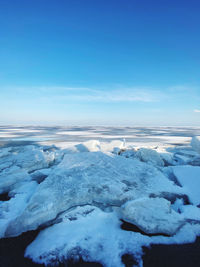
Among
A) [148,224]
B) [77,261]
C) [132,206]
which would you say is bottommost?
[77,261]

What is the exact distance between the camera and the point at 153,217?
1483 millimetres

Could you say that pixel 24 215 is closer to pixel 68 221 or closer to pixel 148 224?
pixel 68 221

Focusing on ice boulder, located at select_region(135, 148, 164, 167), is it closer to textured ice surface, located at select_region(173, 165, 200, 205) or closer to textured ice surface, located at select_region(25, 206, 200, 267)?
textured ice surface, located at select_region(173, 165, 200, 205)

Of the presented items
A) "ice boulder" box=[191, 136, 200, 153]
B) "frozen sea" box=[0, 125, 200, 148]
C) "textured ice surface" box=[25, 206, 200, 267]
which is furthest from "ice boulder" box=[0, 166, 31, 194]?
"ice boulder" box=[191, 136, 200, 153]

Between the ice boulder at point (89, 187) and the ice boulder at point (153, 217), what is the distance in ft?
0.82

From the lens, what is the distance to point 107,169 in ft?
7.53

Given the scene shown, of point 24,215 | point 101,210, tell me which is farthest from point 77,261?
point 24,215

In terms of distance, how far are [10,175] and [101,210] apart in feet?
5.94

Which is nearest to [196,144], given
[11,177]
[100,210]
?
[100,210]

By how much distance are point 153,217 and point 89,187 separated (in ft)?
2.52

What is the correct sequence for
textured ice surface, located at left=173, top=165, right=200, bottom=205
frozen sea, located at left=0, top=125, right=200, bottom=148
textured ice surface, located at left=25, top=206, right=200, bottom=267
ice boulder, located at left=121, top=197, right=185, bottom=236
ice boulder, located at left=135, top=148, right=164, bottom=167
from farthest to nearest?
1. frozen sea, located at left=0, top=125, right=200, bottom=148
2. ice boulder, located at left=135, top=148, right=164, bottom=167
3. textured ice surface, located at left=173, top=165, right=200, bottom=205
4. ice boulder, located at left=121, top=197, right=185, bottom=236
5. textured ice surface, located at left=25, top=206, right=200, bottom=267

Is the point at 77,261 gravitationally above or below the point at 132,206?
below

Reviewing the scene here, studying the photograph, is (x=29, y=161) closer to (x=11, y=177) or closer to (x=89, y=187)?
(x=11, y=177)

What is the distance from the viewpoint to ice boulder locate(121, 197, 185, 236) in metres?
1.43
